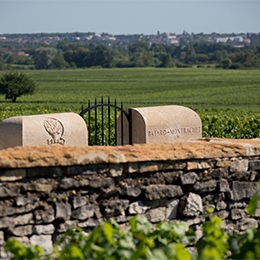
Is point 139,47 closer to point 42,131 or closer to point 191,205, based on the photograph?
point 42,131

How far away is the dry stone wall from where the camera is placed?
10.6 feet

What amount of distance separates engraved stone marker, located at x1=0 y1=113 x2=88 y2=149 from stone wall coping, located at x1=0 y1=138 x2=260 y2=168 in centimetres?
256

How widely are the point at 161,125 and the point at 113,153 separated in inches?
143

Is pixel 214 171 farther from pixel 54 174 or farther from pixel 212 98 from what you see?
pixel 212 98

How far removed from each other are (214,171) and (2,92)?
41817 millimetres

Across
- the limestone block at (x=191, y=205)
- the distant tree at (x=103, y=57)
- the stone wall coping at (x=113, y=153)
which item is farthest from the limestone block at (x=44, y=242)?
the distant tree at (x=103, y=57)

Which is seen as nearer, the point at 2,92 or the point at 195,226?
the point at 195,226

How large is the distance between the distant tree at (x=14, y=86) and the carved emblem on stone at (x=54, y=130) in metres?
37.8

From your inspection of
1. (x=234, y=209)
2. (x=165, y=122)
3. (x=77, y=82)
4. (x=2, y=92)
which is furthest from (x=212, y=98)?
(x=234, y=209)

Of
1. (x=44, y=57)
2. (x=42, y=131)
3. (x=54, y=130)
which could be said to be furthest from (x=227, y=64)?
(x=42, y=131)

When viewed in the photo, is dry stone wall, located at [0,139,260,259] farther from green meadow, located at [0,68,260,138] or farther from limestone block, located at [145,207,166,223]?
green meadow, located at [0,68,260,138]

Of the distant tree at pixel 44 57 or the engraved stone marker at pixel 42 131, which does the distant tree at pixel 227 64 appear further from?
the engraved stone marker at pixel 42 131

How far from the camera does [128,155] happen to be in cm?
359

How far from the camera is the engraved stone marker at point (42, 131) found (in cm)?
612
